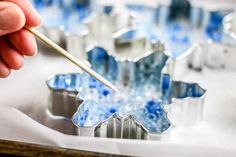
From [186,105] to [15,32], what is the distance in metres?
0.19

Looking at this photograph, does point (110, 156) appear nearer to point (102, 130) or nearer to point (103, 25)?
point (102, 130)

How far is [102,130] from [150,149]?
0.06 meters

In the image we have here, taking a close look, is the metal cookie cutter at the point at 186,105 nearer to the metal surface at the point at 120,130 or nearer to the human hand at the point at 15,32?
the metal surface at the point at 120,130

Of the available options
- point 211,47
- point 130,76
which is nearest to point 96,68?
point 130,76

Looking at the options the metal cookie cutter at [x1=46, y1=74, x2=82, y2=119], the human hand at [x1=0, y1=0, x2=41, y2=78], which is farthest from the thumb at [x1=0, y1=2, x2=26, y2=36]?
the metal cookie cutter at [x1=46, y1=74, x2=82, y2=119]

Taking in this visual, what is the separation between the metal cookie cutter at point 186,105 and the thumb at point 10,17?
0.17 meters

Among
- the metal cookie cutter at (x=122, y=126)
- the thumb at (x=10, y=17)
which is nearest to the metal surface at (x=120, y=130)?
the metal cookie cutter at (x=122, y=126)

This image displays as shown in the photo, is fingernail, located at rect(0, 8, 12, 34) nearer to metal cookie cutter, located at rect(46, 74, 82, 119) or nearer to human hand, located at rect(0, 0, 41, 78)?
human hand, located at rect(0, 0, 41, 78)

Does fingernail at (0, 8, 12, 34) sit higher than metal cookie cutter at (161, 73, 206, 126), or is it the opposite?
fingernail at (0, 8, 12, 34)

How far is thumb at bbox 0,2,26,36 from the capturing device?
458mm

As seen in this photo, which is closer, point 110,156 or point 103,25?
point 110,156

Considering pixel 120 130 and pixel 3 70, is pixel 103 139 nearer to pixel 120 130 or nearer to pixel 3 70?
pixel 120 130

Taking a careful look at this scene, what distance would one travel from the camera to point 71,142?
0.49 m

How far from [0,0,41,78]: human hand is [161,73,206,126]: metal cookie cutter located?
0.51 ft
